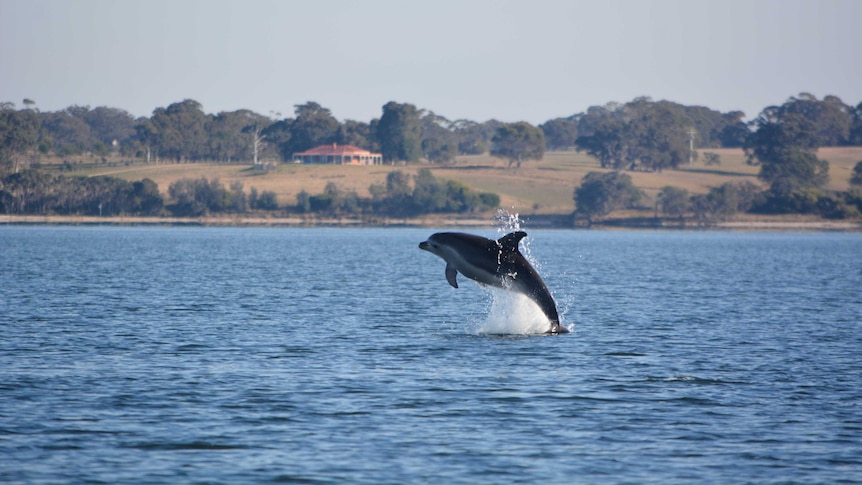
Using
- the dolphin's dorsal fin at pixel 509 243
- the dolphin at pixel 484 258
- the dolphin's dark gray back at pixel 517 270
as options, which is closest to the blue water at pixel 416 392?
the dolphin's dark gray back at pixel 517 270

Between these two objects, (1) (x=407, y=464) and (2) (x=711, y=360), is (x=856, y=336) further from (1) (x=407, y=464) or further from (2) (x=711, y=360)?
(1) (x=407, y=464)

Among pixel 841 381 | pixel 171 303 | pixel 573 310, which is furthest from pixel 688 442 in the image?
pixel 171 303

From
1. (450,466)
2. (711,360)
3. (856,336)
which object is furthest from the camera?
(856,336)

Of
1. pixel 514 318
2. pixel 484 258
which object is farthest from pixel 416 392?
pixel 514 318

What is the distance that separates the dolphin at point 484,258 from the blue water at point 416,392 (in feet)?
6.92

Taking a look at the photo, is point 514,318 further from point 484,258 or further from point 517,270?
point 484,258

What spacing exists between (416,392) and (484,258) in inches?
243

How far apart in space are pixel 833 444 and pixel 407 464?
8.03 metres

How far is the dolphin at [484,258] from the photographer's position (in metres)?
29.8

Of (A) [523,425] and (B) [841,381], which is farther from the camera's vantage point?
(B) [841,381]

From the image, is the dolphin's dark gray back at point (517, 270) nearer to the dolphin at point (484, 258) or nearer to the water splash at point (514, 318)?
the dolphin at point (484, 258)

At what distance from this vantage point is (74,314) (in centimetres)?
4100

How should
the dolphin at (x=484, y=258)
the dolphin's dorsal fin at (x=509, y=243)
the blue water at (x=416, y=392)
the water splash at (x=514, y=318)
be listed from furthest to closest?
the water splash at (x=514, y=318) → the dolphin's dorsal fin at (x=509, y=243) → the dolphin at (x=484, y=258) → the blue water at (x=416, y=392)

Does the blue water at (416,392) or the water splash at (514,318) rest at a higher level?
the water splash at (514,318)
